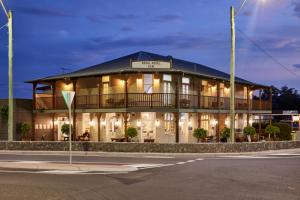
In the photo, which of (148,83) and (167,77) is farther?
(167,77)

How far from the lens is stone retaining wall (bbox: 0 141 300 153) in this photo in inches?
1043

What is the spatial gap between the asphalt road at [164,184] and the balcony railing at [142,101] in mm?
16636

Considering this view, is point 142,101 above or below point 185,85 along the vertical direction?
below

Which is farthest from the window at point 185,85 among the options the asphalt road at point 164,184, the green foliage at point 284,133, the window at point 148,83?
the asphalt road at point 164,184

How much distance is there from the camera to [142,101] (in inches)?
1363

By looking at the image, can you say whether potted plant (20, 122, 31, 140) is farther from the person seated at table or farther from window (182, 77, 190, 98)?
window (182, 77, 190, 98)

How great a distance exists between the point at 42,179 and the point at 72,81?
83.1 ft

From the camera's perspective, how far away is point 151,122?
36156mm

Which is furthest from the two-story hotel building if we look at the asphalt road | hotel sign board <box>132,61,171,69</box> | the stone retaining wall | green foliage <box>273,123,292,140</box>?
the asphalt road

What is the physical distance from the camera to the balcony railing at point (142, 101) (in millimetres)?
34781

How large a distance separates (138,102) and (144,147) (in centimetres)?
825

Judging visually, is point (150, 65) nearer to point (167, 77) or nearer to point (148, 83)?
point (148, 83)

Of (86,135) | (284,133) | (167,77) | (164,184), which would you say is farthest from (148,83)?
(164,184)

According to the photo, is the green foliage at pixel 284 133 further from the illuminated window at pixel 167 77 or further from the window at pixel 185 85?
the illuminated window at pixel 167 77
